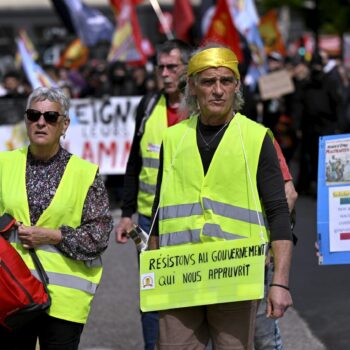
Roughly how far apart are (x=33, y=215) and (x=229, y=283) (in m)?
0.95

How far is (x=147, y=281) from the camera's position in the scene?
3.73 meters

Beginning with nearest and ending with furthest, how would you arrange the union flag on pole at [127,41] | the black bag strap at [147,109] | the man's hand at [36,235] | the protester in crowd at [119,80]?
the man's hand at [36,235] → the black bag strap at [147,109] → the protester in crowd at [119,80] → the union flag on pole at [127,41]

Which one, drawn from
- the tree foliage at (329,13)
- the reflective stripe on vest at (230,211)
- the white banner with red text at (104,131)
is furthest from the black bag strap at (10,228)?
the tree foliage at (329,13)

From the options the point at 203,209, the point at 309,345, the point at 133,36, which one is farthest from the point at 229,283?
the point at 133,36

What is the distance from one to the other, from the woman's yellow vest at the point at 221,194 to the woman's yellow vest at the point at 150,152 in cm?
166

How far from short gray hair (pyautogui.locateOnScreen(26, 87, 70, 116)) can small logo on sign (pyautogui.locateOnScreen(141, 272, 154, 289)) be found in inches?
35.8

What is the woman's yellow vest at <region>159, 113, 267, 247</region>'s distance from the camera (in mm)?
3719

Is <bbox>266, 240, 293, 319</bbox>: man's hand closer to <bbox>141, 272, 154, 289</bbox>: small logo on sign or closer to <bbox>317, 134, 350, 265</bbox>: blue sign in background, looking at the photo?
<bbox>141, 272, 154, 289</bbox>: small logo on sign

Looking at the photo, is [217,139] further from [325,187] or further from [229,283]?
[325,187]

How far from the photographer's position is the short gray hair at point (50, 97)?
4.21 m

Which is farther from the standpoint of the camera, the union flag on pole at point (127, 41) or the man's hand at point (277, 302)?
the union flag on pole at point (127, 41)

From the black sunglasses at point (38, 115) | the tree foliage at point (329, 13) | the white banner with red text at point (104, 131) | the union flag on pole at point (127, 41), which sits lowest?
the black sunglasses at point (38, 115)

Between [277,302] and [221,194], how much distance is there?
463 mm

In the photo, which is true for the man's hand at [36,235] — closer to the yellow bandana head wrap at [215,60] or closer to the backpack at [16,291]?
the backpack at [16,291]
